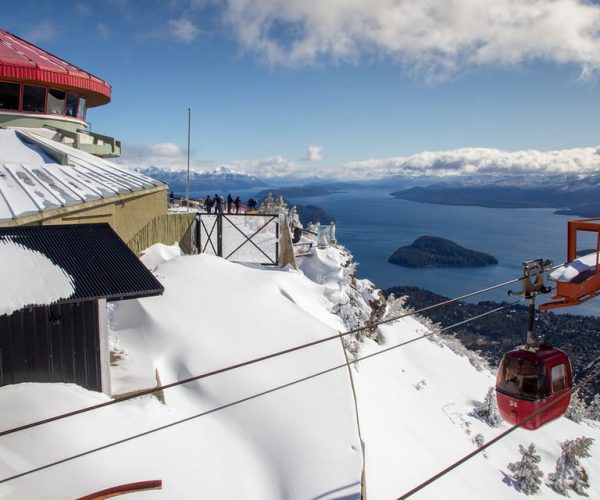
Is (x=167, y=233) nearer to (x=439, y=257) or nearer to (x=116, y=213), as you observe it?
(x=116, y=213)

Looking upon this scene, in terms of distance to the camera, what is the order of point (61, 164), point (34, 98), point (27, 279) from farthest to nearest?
1. point (34, 98)
2. point (61, 164)
3. point (27, 279)

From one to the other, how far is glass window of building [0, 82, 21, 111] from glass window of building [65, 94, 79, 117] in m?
2.89

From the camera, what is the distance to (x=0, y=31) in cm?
2384

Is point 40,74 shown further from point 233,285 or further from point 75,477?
point 75,477

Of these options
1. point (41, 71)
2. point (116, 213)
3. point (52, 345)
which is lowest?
point (52, 345)

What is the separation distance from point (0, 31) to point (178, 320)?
21.4 metres

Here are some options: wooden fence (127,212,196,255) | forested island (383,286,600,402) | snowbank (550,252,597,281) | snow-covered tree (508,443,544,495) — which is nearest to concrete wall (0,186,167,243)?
wooden fence (127,212,196,255)

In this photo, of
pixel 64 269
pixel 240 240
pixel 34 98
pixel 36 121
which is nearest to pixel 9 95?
pixel 34 98

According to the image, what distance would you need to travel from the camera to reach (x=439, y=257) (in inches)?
6137

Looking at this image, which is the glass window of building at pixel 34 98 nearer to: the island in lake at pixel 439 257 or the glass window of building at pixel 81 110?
the glass window of building at pixel 81 110

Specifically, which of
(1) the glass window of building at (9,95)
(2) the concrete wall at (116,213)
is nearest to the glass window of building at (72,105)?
(1) the glass window of building at (9,95)

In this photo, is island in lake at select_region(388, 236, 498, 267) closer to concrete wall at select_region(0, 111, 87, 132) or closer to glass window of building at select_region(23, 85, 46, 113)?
concrete wall at select_region(0, 111, 87, 132)

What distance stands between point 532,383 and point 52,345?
28.6ft

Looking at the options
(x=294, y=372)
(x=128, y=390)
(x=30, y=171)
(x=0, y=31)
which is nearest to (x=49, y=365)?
(x=128, y=390)
